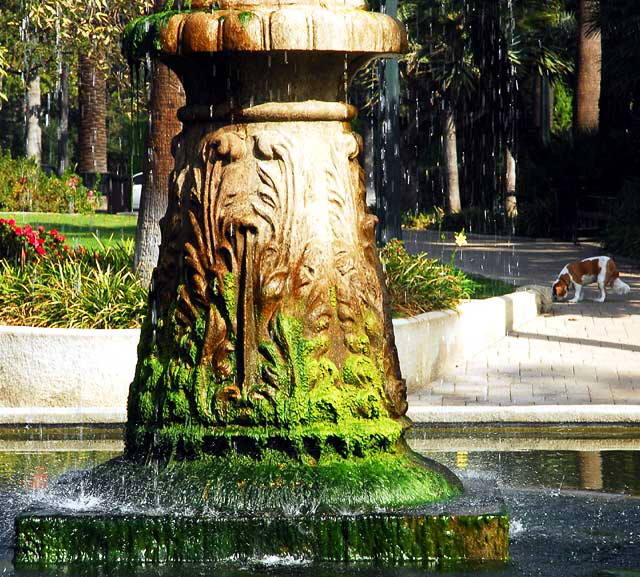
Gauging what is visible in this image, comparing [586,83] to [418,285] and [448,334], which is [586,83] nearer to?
[418,285]

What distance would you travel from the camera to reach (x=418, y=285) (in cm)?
1111

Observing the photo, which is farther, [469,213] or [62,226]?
[469,213]

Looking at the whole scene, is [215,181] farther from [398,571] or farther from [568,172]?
[568,172]

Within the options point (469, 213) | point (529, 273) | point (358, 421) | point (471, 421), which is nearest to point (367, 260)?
point (358, 421)

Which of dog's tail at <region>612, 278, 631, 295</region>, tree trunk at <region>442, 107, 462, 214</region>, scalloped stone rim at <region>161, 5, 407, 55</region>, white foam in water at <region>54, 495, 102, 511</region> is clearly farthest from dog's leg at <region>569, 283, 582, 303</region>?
tree trunk at <region>442, 107, 462, 214</region>

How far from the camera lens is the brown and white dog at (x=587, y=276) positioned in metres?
16.8

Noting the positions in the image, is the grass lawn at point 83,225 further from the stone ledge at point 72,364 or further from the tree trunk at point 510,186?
the stone ledge at point 72,364

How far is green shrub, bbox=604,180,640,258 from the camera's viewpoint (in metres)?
24.3

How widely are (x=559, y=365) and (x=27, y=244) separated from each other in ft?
17.6

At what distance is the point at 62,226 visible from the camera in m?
25.4

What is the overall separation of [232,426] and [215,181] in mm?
1010

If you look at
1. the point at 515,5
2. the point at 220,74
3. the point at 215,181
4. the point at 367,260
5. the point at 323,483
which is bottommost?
the point at 323,483

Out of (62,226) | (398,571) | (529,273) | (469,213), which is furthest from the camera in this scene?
(469,213)

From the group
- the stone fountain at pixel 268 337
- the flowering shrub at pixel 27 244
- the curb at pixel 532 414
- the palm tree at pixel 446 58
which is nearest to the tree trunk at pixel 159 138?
the flowering shrub at pixel 27 244
